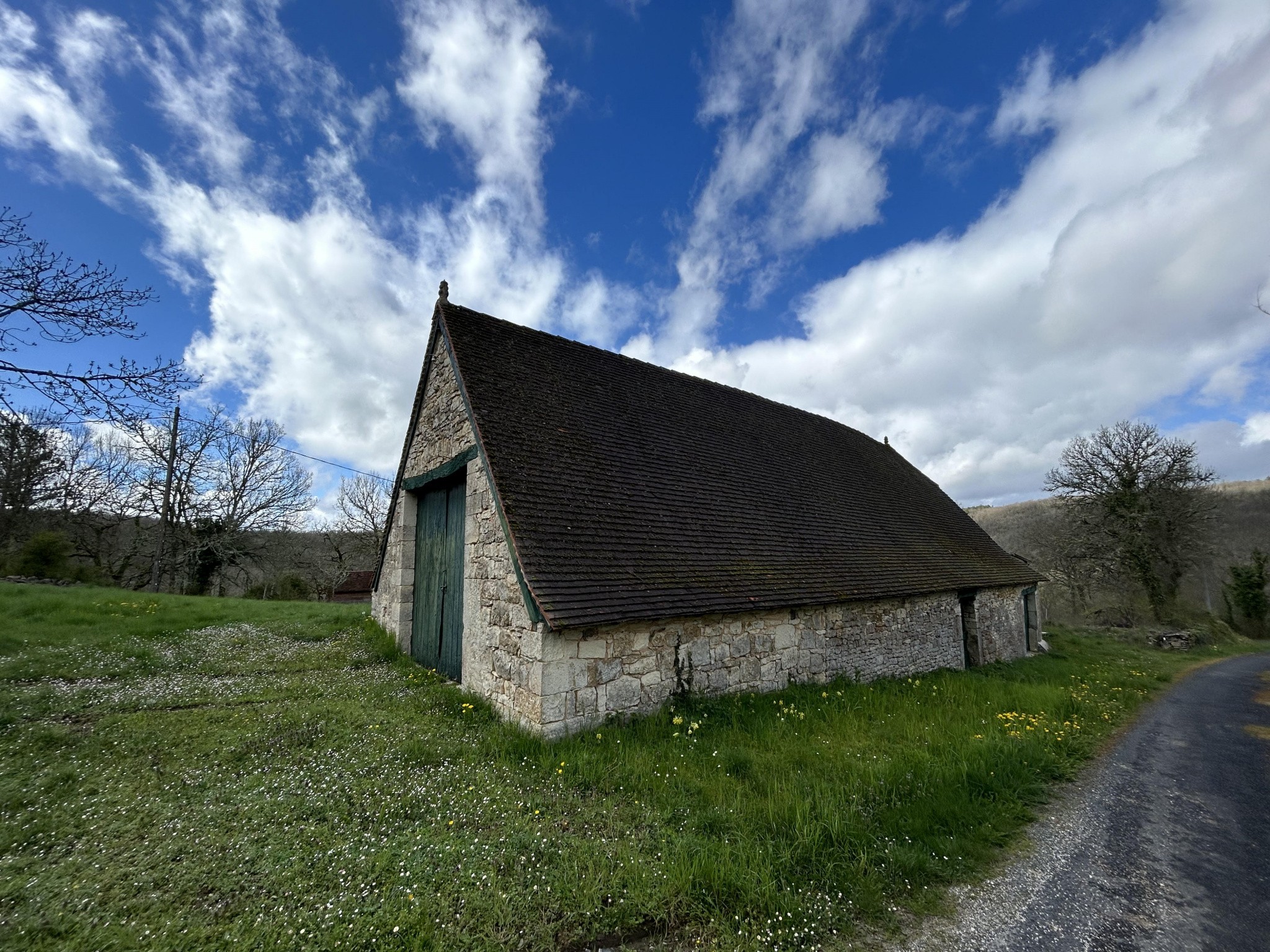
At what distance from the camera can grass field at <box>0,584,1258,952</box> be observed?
301 centimetres

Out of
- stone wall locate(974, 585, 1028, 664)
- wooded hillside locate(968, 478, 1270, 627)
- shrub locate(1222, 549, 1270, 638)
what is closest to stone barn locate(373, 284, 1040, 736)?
stone wall locate(974, 585, 1028, 664)

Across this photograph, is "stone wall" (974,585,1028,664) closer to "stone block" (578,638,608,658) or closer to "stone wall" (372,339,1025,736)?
"stone wall" (372,339,1025,736)

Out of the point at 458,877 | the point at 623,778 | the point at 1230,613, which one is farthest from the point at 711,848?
the point at 1230,613

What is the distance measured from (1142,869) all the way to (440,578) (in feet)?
29.7

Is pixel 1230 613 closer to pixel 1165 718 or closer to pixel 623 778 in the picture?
pixel 1165 718

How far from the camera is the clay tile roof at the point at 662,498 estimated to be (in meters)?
6.69

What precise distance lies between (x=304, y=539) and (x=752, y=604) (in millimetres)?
34971

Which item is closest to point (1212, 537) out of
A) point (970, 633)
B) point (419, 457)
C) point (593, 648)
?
point (970, 633)

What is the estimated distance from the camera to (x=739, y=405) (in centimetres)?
1370

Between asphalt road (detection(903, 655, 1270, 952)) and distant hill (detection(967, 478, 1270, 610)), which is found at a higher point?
distant hill (detection(967, 478, 1270, 610))

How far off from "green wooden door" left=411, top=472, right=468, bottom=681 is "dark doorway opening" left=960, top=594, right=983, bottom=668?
12.4 m

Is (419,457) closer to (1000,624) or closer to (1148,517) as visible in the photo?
(1000,624)

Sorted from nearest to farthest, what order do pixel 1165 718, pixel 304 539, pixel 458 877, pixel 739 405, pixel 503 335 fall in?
1. pixel 458 877
2. pixel 1165 718
3. pixel 503 335
4. pixel 739 405
5. pixel 304 539

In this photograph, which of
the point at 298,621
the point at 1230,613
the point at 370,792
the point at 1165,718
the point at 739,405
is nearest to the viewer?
the point at 370,792
